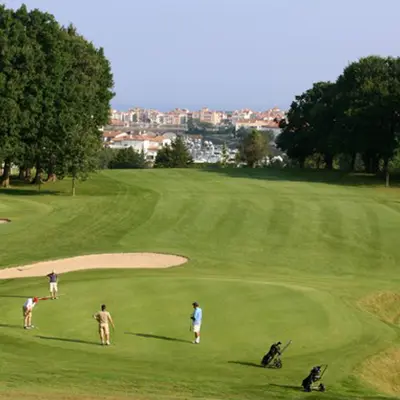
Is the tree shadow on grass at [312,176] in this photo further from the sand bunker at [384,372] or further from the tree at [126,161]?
the sand bunker at [384,372]

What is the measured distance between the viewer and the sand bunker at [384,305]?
2983cm

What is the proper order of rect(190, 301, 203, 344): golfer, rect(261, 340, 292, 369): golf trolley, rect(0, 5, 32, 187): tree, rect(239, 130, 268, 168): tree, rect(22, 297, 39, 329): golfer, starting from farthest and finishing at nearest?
1. rect(239, 130, 268, 168): tree
2. rect(0, 5, 32, 187): tree
3. rect(22, 297, 39, 329): golfer
4. rect(190, 301, 203, 344): golfer
5. rect(261, 340, 292, 369): golf trolley

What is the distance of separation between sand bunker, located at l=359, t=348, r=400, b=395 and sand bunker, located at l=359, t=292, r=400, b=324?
5834mm

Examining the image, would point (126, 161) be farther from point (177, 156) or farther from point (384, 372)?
point (384, 372)

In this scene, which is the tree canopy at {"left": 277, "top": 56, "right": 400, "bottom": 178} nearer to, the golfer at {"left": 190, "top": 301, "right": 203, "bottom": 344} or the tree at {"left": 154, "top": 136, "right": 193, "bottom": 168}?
the tree at {"left": 154, "top": 136, "right": 193, "bottom": 168}

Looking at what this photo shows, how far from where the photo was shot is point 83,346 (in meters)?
22.5

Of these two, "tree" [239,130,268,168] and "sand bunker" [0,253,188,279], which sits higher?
"tree" [239,130,268,168]

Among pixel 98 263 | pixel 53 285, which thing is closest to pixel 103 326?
pixel 53 285

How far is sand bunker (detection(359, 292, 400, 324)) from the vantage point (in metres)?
29.8

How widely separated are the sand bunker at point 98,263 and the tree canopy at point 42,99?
78.5 feet

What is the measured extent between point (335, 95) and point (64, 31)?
38793mm

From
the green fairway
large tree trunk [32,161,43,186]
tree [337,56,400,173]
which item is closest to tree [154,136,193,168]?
tree [337,56,400,173]

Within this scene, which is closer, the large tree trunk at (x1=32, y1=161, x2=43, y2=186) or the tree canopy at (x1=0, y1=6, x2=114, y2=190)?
the tree canopy at (x1=0, y1=6, x2=114, y2=190)

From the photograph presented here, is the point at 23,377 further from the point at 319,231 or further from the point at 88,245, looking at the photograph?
the point at 319,231
